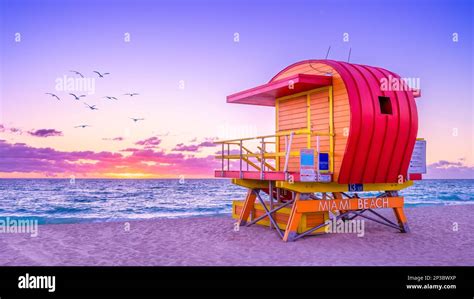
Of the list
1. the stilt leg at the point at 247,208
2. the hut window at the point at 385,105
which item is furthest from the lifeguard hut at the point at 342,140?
the stilt leg at the point at 247,208

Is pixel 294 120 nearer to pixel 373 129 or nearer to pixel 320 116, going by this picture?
pixel 320 116

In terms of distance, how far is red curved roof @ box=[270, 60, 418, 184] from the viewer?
456 inches

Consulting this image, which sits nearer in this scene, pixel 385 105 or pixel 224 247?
pixel 224 247

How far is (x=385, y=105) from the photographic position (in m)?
12.3

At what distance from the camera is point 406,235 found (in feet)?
45.5

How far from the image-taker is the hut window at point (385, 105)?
1218 cm

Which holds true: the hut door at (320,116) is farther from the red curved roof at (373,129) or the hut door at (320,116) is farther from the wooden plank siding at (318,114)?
the red curved roof at (373,129)

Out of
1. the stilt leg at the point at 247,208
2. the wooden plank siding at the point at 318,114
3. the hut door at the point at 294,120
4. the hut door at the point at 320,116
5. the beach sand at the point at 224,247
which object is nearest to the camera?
the beach sand at the point at 224,247

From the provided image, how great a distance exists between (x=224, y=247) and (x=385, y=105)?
5.59 metres

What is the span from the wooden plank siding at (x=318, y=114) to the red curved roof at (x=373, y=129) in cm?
20

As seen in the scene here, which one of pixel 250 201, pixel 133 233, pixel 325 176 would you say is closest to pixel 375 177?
pixel 325 176

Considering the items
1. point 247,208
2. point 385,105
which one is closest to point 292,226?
point 247,208

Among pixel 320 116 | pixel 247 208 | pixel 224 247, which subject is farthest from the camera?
pixel 247 208
